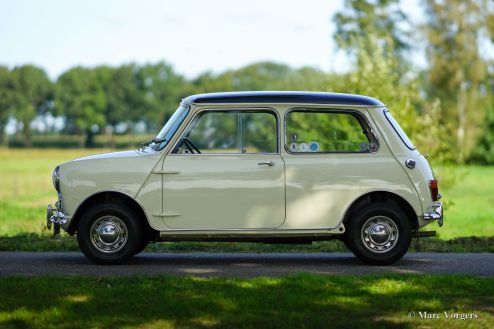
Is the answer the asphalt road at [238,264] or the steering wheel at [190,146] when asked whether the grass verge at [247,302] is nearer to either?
the asphalt road at [238,264]

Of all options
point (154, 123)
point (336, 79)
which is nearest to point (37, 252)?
point (336, 79)

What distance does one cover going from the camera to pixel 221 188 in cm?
982

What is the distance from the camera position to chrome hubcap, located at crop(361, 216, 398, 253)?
9.92m

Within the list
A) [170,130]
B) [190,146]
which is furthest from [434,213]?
[170,130]

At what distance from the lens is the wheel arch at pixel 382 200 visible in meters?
9.98

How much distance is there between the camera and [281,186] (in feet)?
32.4

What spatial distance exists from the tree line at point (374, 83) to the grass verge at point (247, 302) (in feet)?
61.7

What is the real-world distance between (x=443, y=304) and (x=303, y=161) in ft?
9.49

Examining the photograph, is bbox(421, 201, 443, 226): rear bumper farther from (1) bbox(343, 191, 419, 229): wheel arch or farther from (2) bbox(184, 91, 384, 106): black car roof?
(2) bbox(184, 91, 384, 106): black car roof

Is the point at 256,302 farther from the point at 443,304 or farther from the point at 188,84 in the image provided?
the point at 188,84

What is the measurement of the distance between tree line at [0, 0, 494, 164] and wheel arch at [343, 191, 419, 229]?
1684 centimetres

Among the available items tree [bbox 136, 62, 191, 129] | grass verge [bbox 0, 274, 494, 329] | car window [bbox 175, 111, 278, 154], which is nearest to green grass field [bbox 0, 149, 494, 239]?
→ car window [bbox 175, 111, 278, 154]

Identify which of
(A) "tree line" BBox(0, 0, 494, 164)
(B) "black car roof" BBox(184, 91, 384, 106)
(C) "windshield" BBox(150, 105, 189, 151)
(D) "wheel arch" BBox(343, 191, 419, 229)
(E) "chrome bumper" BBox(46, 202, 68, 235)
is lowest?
(E) "chrome bumper" BBox(46, 202, 68, 235)

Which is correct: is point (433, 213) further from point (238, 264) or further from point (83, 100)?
point (83, 100)
